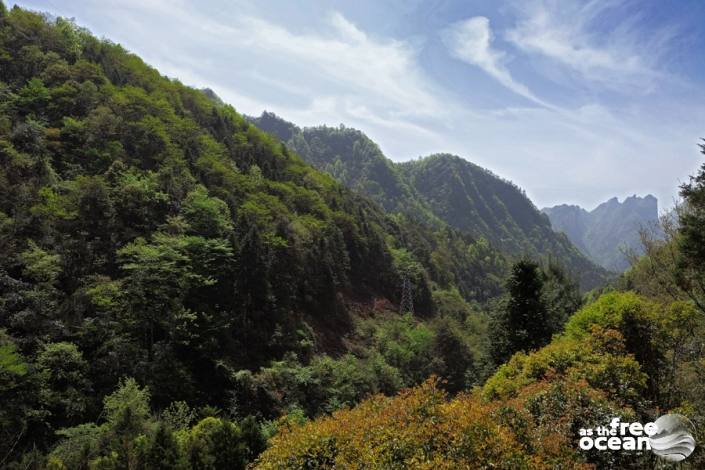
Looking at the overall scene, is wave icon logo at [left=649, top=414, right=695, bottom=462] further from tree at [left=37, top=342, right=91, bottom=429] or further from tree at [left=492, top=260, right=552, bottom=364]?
tree at [left=37, top=342, right=91, bottom=429]

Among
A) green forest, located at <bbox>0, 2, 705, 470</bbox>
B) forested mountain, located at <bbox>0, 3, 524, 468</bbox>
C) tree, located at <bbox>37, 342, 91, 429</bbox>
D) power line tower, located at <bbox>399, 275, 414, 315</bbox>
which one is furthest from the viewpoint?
power line tower, located at <bbox>399, 275, 414, 315</bbox>

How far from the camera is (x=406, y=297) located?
4925 cm

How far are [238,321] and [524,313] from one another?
17.7m

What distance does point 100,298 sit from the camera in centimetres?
2111

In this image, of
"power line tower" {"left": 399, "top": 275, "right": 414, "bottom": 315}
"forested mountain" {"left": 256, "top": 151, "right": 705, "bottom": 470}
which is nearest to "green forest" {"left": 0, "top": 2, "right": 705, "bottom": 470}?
"forested mountain" {"left": 256, "top": 151, "right": 705, "bottom": 470}

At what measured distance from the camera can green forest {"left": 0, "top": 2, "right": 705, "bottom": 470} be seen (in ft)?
27.0

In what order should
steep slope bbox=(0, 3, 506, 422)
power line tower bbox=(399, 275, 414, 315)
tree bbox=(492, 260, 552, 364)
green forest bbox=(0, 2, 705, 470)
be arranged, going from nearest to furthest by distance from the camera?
green forest bbox=(0, 2, 705, 470) → steep slope bbox=(0, 3, 506, 422) → tree bbox=(492, 260, 552, 364) → power line tower bbox=(399, 275, 414, 315)

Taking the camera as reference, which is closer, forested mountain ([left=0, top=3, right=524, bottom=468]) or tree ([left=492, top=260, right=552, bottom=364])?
forested mountain ([left=0, top=3, right=524, bottom=468])

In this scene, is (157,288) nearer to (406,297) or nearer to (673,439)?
(673,439)

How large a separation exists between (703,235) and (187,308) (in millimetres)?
25296

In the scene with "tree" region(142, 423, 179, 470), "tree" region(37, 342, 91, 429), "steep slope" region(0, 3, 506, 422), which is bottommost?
"tree" region(37, 342, 91, 429)

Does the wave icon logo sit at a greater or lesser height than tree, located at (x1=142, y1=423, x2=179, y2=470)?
greater

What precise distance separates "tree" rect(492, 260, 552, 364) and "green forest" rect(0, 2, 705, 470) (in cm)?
12

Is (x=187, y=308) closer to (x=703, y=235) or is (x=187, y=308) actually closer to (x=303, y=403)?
(x=303, y=403)
